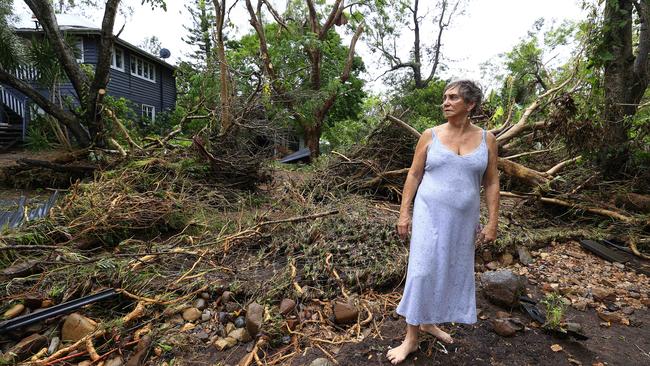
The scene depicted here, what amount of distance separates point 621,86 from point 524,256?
2.76 m

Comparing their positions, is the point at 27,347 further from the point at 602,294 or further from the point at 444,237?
the point at 602,294

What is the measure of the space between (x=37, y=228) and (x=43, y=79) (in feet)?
18.3

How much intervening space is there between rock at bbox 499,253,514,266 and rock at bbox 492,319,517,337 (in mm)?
1174

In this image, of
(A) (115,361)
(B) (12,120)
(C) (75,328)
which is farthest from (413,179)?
(B) (12,120)

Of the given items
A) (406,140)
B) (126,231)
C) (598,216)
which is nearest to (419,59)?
(406,140)

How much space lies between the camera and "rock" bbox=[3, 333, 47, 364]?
207 cm

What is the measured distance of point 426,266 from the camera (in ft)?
5.92

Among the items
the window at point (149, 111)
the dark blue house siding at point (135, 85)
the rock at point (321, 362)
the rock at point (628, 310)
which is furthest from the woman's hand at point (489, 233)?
the window at point (149, 111)

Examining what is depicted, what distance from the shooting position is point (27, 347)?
2.13m

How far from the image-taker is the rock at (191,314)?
2.49 m

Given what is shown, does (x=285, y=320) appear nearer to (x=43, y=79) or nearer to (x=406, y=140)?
(x=406, y=140)

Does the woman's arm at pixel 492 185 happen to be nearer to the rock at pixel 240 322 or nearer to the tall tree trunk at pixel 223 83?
the rock at pixel 240 322

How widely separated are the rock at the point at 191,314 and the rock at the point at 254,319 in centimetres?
48

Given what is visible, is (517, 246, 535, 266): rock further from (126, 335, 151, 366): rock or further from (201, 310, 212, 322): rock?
(126, 335, 151, 366): rock
